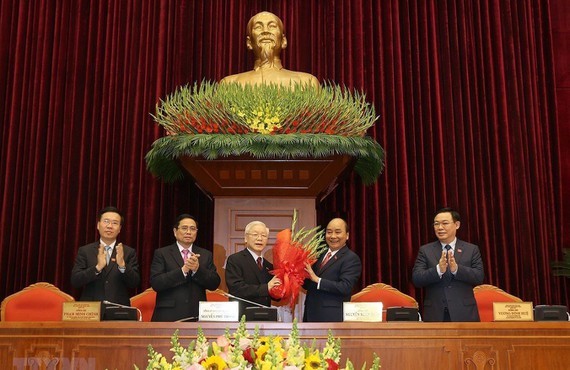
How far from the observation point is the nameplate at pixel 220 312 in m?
3.09

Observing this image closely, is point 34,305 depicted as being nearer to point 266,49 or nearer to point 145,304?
point 145,304

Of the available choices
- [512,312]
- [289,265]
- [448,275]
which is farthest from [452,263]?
[289,265]

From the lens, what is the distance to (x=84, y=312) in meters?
3.12

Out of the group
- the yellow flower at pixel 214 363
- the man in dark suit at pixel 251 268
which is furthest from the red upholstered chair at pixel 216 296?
the yellow flower at pixel 214 363

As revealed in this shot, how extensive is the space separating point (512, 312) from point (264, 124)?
5.11ft

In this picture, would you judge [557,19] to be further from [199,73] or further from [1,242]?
[1,242]

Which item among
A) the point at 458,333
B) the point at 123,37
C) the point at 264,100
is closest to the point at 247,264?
the point at 264,100

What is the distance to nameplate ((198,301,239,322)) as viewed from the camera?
3.09 metres

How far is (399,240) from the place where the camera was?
5445mm

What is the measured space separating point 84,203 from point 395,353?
3.29 meters

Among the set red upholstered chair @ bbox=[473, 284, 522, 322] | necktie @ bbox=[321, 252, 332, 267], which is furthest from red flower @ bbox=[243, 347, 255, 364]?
red upholstered chair @ bbox=[473, 284, 522, 322]

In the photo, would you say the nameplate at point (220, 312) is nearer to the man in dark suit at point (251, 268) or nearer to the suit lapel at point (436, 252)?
the man in dark suit at point (251, 268)

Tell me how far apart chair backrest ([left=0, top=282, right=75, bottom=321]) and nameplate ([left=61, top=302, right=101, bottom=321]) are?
3.15 feet

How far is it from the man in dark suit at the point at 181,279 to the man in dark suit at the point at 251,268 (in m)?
0.13
